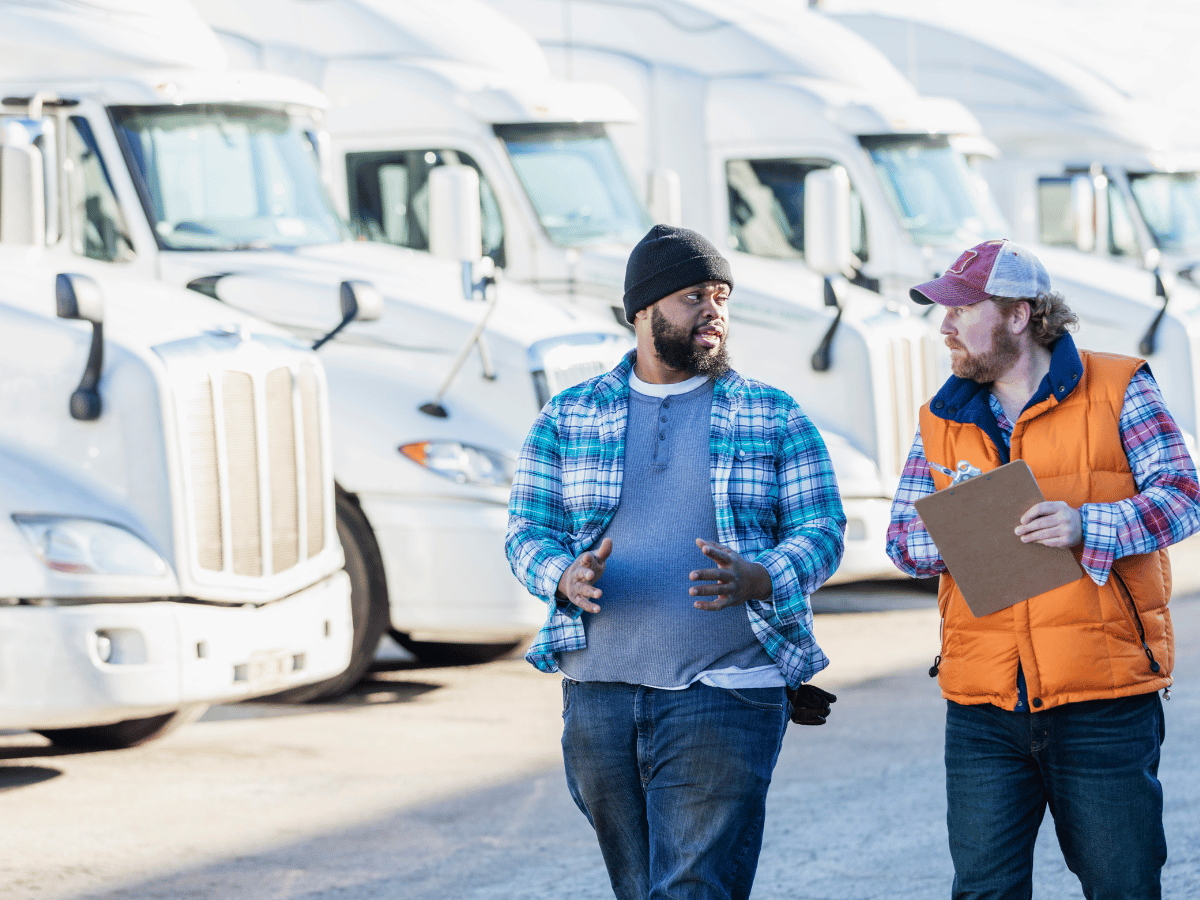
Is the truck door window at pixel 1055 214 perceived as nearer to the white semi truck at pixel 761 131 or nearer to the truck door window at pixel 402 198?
the white semi truck at pixel 761 131

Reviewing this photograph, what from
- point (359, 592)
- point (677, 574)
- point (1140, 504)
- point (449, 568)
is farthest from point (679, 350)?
point (359, 592)

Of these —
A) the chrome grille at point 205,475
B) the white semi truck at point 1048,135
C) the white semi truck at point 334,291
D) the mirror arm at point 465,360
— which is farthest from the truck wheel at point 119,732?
the white semi truck at point 1048,135

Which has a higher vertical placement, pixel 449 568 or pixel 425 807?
pixel 449 568

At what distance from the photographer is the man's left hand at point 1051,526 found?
3723 millimetres

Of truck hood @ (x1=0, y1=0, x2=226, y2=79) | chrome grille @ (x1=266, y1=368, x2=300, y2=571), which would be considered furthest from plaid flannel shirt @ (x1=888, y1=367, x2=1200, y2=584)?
truck hood @ (x1=0, y1=0, x2=226, y2=79)

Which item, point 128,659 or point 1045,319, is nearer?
point 1045,319

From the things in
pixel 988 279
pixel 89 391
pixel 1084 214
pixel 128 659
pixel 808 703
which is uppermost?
pixel 988 279

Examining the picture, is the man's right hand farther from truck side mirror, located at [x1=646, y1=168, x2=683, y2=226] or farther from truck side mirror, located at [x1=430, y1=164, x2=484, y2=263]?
truck side mirror, located at [x1=646, y1=168, x2=683, y2=226]

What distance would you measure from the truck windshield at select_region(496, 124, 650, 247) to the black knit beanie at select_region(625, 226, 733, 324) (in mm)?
6799

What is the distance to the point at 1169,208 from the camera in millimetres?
16109

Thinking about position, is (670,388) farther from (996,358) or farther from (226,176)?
(226,176)

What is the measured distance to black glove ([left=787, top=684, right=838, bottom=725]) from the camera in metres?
4.02

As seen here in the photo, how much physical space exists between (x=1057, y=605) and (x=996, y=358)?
0.52 metres

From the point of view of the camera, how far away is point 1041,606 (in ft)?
12.6
